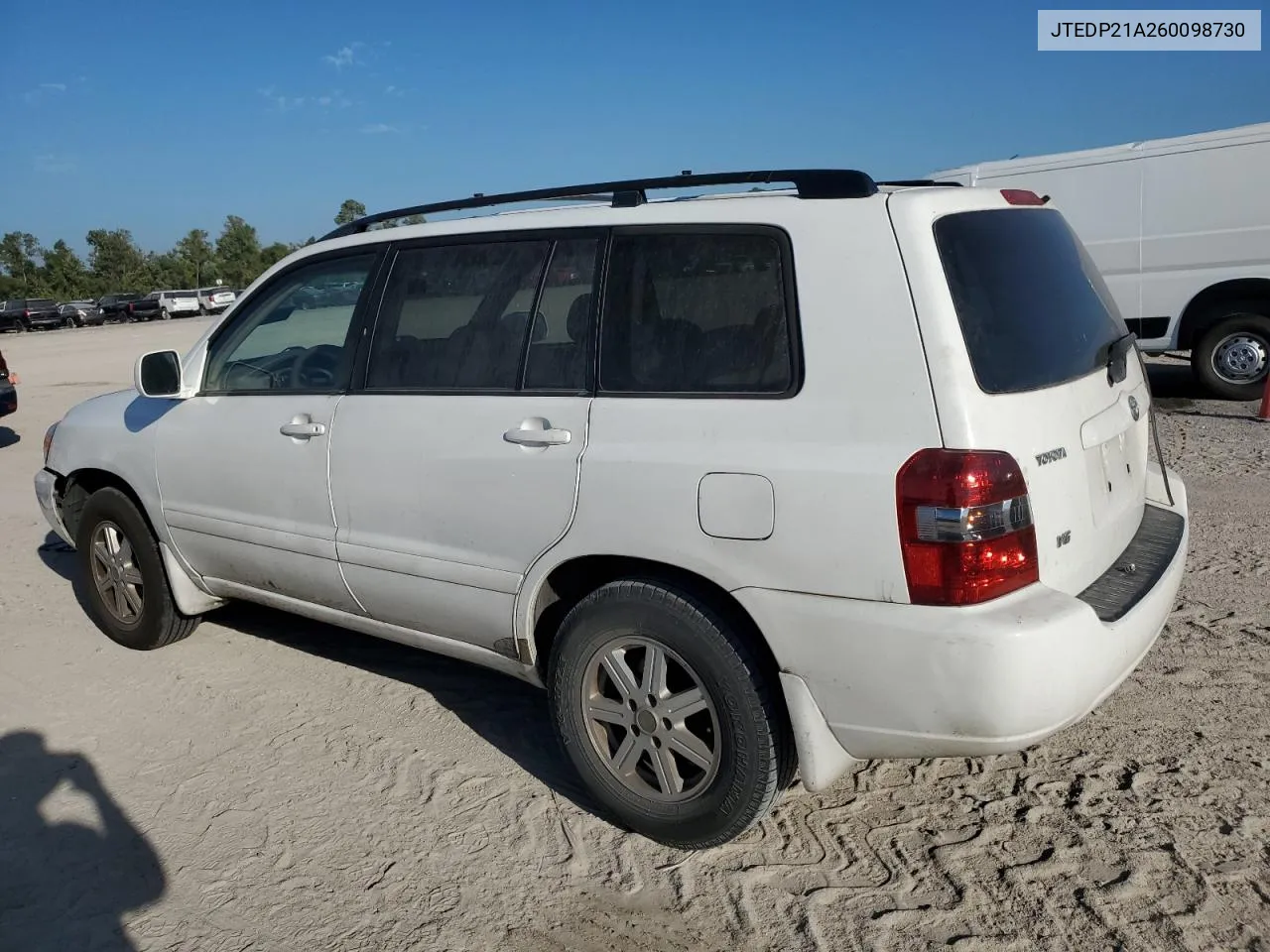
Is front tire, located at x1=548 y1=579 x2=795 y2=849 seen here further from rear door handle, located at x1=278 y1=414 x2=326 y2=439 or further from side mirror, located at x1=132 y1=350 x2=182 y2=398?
side mirror, located at x1=132 y1=350 x2=182 y2=398

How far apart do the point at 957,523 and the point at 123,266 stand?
95341 millimetres

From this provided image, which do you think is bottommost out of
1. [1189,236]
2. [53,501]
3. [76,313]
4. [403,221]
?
[53,501]

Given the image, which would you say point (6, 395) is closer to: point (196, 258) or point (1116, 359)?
point (1116, 359)

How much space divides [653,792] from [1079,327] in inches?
73.3

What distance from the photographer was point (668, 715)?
2.98 m

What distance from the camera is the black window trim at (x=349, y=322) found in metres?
3.81

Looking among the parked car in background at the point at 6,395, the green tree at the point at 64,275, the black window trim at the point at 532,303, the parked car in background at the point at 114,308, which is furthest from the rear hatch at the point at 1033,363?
the green tree at the point at 64,275

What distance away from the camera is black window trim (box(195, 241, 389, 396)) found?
3.81m

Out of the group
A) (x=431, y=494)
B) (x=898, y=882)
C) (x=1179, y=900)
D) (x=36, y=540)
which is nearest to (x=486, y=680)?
(x=431, y=494)

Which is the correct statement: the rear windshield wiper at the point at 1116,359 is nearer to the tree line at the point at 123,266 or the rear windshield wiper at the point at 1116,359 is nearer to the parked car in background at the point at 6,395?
the parked car in background at the point at 6,395

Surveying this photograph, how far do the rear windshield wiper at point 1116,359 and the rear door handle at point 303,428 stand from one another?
8.60 ft

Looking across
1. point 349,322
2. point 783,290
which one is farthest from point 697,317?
point 349,322

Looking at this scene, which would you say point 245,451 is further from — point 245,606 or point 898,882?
point 898,882

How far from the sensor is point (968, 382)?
2518 millimetres
